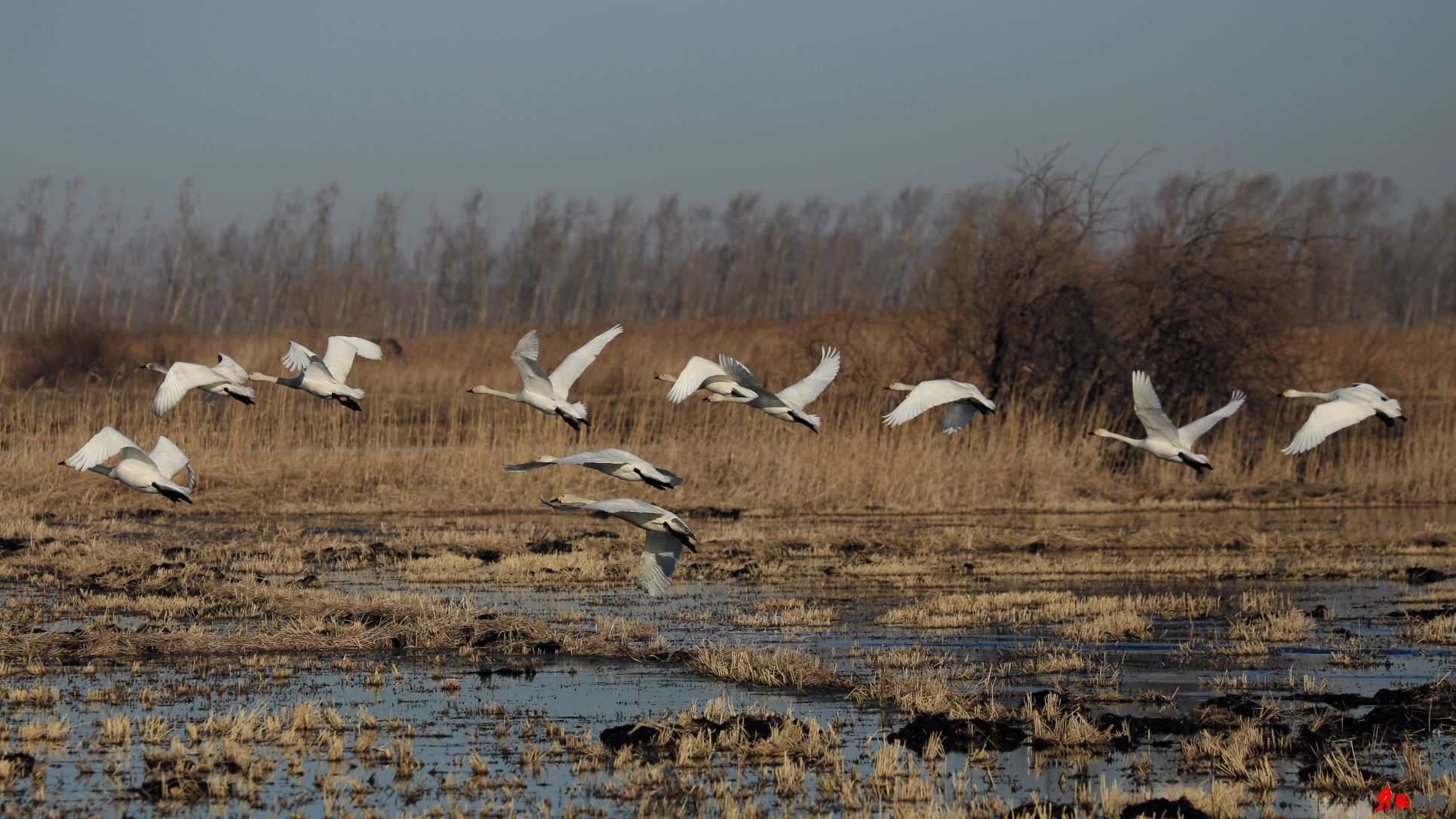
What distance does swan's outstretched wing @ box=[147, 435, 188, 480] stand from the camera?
13172 mm

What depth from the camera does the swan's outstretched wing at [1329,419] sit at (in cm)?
1070

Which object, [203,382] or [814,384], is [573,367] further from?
[203,382]

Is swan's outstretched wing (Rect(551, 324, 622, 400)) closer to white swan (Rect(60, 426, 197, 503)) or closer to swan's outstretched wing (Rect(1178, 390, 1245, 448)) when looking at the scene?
white swan (Rect(60, 426, 197, 503))

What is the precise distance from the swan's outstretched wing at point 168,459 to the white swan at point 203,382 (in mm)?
1200

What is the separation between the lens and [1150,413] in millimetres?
11422

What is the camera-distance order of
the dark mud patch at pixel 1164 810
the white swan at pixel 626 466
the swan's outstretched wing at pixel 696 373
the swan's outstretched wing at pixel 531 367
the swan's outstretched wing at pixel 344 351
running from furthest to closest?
the swan's outstretched wing at pixel 344 351 < the swan's outstretched wing at pixel 531 367 < the swan's outstretched wing at pixel 696 373 < the white swan at pixel 626 466 < the dark mud patch at pixel 1164 810

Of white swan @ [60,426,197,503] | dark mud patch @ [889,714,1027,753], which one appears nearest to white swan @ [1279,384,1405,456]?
dark mud patch @ [889,714,1027,753]

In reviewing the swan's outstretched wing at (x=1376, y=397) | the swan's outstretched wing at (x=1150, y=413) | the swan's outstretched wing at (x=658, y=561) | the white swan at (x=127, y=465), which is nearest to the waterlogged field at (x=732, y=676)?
the swan's outstretched wing at (x=658, y=561)

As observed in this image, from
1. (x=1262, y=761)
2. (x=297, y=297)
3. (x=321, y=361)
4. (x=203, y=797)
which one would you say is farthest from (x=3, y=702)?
(x=297, y=297)

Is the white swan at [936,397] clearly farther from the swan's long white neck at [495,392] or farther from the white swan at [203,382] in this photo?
the white swan at [203,382]

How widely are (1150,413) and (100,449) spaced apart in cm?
783

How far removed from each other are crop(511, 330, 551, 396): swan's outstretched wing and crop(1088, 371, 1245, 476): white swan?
438cm

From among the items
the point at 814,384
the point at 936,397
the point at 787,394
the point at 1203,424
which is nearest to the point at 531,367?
the point at 787,394

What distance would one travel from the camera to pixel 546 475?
21.8 meters
